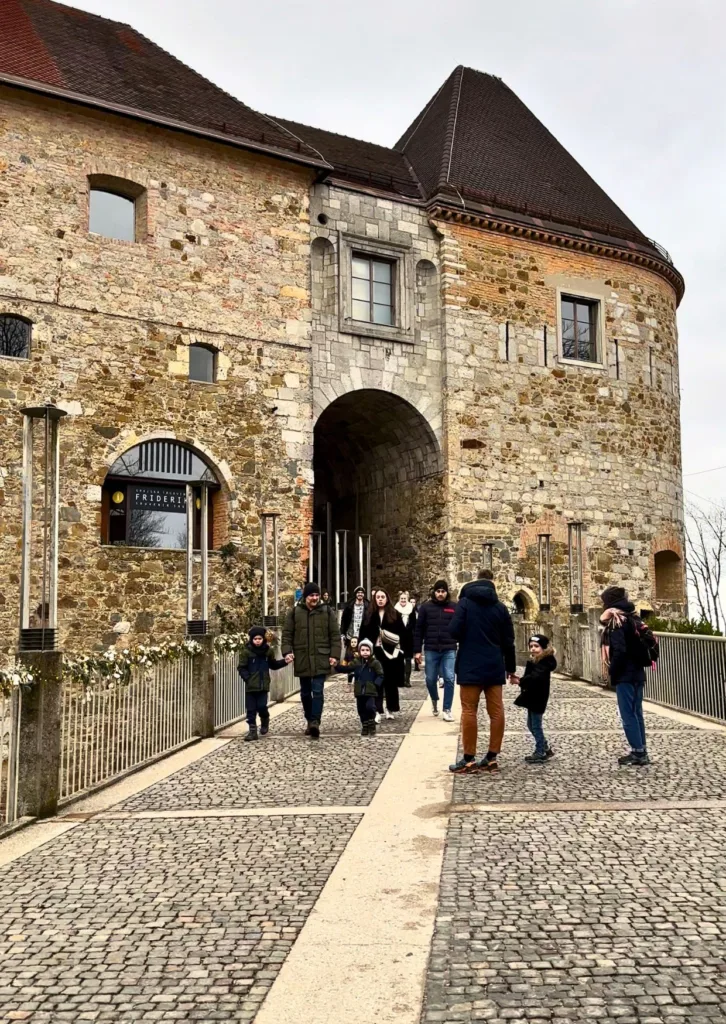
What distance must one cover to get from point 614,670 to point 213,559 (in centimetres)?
1190

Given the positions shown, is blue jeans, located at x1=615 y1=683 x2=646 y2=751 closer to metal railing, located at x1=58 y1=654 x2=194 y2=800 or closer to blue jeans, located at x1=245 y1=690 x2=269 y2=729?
blue jeans, located at x1=245 y1=690 x2=269 y2=729

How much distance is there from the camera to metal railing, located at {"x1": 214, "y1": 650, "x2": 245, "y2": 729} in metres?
11.2

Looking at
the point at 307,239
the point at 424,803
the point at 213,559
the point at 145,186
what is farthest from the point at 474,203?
the point at 424,803

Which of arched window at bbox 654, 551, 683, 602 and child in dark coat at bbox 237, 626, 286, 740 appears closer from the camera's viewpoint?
child in dark coat at bbox 237, 626, 286, 740

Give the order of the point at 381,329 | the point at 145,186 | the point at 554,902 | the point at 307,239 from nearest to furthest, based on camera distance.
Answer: the point at 554,902 → the point at 145,186 → the point at 307,239 → the point at 381,329

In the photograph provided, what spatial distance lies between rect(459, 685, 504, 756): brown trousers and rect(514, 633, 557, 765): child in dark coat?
1.19 ft

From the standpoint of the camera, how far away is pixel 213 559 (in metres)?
19.3

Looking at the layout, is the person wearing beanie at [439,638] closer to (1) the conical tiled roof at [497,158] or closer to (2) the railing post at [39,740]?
(2) the railing post at [39,740]

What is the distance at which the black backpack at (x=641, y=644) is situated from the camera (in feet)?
28.1

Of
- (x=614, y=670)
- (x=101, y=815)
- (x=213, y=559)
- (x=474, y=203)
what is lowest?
(x=101, y=815)

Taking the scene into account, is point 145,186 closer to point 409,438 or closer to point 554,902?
point 409,438

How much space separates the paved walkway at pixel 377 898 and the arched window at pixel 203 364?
12.4 meters

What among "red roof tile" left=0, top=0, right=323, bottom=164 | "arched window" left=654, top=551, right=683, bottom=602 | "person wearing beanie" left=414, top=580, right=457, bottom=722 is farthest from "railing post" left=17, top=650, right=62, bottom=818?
"arched window" left=654, top=551, right=683, bottom=602

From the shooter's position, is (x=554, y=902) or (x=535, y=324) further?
(x=535, y=324)
